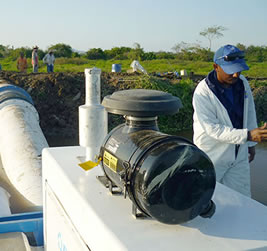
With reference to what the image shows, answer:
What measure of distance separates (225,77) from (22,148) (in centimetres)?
245

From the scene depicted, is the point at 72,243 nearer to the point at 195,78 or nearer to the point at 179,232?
the point at 179,232

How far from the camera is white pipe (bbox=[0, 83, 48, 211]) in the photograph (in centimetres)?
338

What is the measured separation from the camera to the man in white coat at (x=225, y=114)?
254 centimetres

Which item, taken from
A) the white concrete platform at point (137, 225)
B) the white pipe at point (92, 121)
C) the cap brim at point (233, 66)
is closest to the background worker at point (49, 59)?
the cap brim at point (233, 66)

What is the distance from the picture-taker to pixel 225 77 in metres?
2.62

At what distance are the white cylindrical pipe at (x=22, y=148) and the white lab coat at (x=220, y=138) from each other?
166cm

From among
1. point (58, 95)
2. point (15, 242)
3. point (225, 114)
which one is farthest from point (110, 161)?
point (58, 95)

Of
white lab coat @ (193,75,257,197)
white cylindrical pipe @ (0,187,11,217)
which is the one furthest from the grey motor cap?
white cylindrical pipe @ (0,187,11,217)

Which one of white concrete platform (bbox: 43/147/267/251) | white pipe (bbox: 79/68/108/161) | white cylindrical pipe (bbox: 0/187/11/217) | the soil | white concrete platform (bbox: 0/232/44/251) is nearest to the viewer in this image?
white concrete platform (bbox: 43/147/267/251)

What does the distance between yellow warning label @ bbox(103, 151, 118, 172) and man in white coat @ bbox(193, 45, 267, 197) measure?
3.87ft

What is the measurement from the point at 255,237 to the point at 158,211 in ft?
1.12

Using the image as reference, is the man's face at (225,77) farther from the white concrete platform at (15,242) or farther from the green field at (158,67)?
the green field at (158,67)

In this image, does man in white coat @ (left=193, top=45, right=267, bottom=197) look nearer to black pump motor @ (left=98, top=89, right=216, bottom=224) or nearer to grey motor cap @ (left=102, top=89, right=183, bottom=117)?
grey motor cap @ (left=102, top=89, right=183, bottom=117)

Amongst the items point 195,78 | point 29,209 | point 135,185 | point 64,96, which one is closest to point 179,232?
point 135,185
